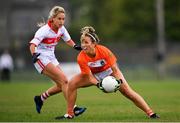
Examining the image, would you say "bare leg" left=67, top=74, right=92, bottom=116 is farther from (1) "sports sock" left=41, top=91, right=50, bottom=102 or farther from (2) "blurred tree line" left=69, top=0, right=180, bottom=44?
(2) "blurred tree line" left=69, top=0, right=180, bottom=44

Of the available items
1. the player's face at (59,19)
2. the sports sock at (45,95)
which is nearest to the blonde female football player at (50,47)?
the player's face at (59,19)

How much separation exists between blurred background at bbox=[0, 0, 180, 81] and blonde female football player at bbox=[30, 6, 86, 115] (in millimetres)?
13331

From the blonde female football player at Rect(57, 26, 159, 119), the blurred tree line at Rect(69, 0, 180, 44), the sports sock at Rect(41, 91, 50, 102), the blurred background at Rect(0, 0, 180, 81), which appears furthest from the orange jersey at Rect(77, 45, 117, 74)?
the blurred tree line at Rect(69, 0, 180, 44)

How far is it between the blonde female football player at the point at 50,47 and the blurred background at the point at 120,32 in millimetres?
13331

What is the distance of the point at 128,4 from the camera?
58594mm

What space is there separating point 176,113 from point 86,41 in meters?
2.68

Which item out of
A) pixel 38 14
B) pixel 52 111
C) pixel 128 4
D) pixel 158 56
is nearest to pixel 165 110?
pixel 52 111

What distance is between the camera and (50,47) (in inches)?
572

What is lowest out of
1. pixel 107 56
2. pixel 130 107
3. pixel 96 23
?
pixel 96 23

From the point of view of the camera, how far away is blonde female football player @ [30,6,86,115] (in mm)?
13930

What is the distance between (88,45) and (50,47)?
1709 millimetres

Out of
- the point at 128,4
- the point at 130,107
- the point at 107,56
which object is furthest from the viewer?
the point at 128,4

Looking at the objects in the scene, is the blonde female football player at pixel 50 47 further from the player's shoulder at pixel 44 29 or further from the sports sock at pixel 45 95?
the sports sock at pixel 45 95

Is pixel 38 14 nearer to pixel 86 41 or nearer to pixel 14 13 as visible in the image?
pixel 14 13
